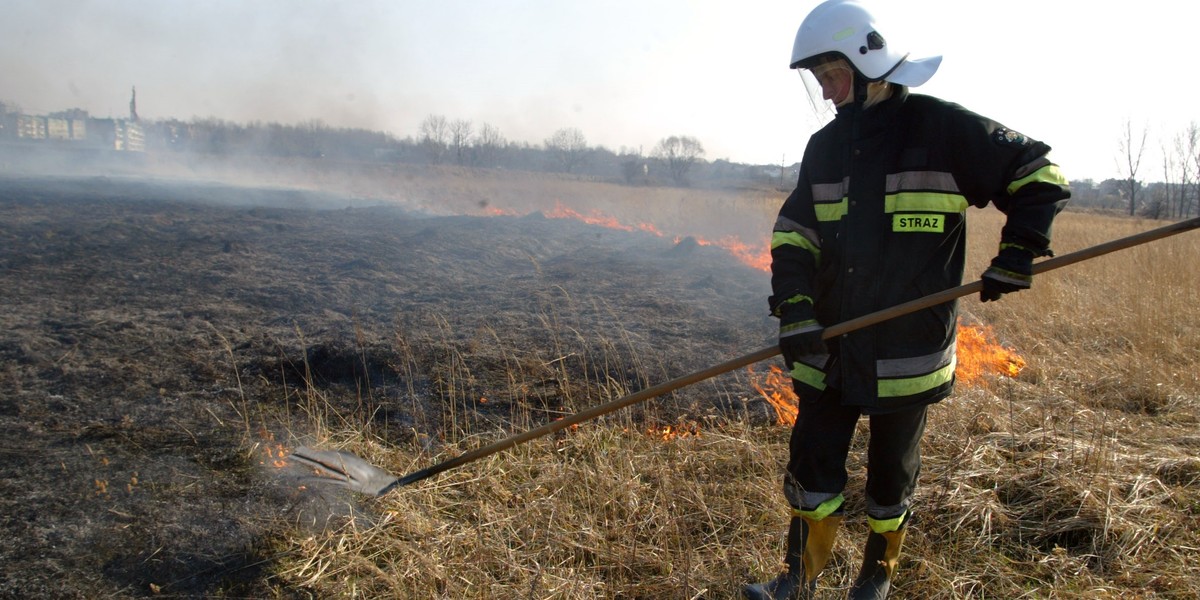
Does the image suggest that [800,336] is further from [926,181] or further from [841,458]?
[926,181]

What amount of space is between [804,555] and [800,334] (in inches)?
33.1

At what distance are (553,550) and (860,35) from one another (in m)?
2.32

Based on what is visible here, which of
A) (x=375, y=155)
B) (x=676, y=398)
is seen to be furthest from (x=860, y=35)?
(x=375, y=155)

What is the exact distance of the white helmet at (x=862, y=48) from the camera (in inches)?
82.7

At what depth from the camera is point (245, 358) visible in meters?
4.62

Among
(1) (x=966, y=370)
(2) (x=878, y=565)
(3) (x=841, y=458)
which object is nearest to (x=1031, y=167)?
(3) (x=841, y=458)

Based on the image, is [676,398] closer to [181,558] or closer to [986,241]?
[181,558]

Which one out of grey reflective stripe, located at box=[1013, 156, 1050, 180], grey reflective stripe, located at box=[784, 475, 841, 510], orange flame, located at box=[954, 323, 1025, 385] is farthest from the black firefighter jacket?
orange flame, located at box=[954, 323, 1025, 385]

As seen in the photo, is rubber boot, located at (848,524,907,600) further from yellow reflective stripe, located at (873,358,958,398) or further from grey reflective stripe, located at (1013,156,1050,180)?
grey reflective stripe, located at (1013,156,1050,180)

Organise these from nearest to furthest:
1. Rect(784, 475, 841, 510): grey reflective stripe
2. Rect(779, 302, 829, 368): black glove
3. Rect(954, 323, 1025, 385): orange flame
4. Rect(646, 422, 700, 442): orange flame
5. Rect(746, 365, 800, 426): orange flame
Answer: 1. Rect(779, 302, 829, 368): black glove
2. Rect(784, 475, 841, 510): grey reflective stripe
3. Rect(646, 422, 700, 442): orange flame
4. Rect(746, 365, 800, 426): orange flame
5. Rect(954, 323, 1025, 385): orange flame

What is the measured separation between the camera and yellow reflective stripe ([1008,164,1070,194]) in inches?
74.7

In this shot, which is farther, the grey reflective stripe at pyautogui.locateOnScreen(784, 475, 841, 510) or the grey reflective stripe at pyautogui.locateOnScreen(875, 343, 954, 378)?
the grey reflective stripe at pyautogui.locateOnScreen(784, 475, 841, 510)

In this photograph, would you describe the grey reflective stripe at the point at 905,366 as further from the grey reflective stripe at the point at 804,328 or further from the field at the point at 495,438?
the field at the point at 495,438

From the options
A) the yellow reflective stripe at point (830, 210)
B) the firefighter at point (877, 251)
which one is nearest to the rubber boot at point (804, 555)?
the firefighter at point (877, 251)
